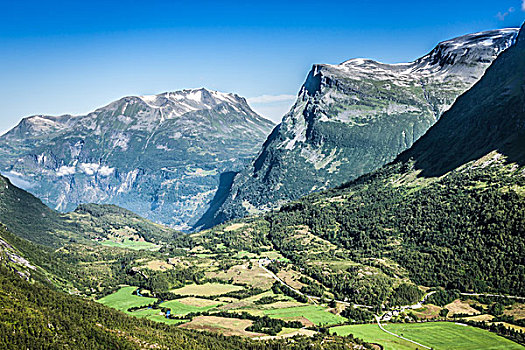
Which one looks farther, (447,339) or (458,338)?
(447,339)

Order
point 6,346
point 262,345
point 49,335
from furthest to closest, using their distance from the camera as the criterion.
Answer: point 262,345 → point 49,335 → point 6,346

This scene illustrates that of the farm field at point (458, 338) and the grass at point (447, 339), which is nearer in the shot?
the farm field at point (458, 338)

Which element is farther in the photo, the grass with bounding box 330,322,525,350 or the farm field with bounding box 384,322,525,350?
the grass with bounding box 330,322,525,350

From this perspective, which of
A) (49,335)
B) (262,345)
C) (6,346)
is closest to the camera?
(6,346)

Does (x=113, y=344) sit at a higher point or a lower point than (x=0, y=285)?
lower

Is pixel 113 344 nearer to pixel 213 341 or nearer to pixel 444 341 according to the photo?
pixel 213 341

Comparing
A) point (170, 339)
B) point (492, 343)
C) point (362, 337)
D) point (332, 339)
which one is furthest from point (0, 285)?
point (492, 343)

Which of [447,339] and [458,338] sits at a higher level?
[458,338]

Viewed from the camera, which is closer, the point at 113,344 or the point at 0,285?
the point at 113,344

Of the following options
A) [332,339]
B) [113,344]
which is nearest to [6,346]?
[113,344]
